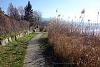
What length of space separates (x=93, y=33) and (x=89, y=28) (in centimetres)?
193

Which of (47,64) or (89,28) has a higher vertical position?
(89,28)

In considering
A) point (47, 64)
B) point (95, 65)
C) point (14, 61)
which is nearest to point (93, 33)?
point (47, 64)

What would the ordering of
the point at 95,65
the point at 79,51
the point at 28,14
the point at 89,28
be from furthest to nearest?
the point at 28,14
the point at 89,28
the point at 79,51
the point at 95,65

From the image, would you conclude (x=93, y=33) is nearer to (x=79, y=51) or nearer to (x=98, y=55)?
(x=79, y=51)

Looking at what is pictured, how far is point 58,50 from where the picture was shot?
12.1 meters

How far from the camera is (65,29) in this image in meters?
17.1

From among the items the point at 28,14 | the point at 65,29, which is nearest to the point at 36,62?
the point at 65,29

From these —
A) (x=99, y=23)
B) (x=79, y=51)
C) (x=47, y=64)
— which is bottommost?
(x=47, y=64)

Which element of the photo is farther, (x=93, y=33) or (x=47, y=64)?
(x=93, y=33)

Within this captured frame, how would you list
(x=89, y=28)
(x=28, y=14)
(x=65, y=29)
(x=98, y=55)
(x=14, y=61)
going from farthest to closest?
1. (x=28, y=14)
2. (x=65, y=29)
3. (x=89, y=28)
4. (x=14, y=61)
5. (x=98, y=55)

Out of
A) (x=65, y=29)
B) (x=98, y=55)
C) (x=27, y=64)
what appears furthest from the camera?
(x=65, y=29)

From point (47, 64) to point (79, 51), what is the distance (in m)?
2.06

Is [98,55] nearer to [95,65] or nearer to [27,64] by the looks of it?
[95,65]

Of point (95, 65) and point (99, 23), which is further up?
point (99, 23)
